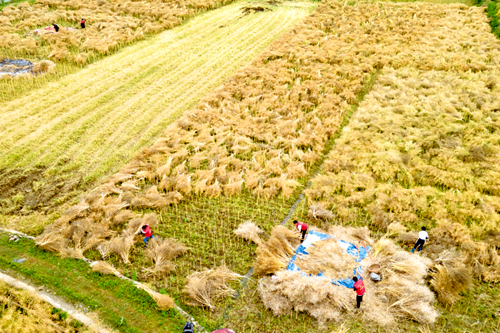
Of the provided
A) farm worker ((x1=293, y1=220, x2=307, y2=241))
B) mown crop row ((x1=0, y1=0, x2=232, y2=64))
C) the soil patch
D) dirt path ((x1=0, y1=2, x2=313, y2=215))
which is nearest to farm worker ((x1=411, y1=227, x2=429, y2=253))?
farm worker ((x1=293, y1=220, x2=307, y2=241))

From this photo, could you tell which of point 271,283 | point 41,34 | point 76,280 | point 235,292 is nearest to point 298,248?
point 271,283

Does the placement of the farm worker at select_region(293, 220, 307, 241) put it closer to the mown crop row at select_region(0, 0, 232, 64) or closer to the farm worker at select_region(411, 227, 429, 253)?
the farm worker at select_region(411, 227, 429, 253)

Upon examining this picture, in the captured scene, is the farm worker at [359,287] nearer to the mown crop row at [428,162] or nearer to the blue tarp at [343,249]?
the blue tarp at [343,249]

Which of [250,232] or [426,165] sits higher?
[426,165]

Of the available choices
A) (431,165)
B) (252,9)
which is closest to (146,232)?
(431,165)

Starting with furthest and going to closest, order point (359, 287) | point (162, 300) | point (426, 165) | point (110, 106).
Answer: point (110, 106), point (426, 165), point (162, 300), point (359, 287)

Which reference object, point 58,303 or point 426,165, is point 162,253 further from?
point 426,165
